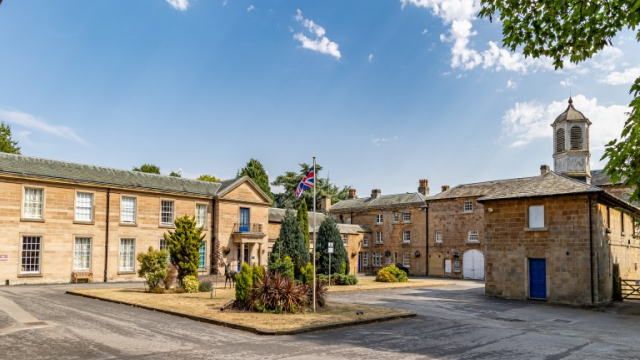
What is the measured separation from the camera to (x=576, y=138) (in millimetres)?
32375

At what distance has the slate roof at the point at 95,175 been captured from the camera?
2938cm

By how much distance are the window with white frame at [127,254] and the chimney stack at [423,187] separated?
30885 mm

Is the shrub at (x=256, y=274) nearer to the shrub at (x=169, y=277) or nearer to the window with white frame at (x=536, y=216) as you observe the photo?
the shrub at (x=169, y=277)

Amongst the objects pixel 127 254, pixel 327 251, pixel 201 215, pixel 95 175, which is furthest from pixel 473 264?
pixel 95 175

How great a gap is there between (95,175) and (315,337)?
25.4 m

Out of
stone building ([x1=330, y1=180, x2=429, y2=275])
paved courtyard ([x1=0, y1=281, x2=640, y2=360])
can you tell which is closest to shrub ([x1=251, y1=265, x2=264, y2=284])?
paved courtyard ([x1=0, y1=281, x2=640, y2=360])

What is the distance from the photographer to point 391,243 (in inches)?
2004

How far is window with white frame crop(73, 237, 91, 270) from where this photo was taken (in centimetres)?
3080

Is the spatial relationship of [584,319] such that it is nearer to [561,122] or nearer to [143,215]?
[561,122]

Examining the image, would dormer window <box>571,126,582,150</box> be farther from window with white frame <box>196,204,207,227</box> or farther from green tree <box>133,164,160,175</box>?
green tree <box>133,164,160,175</box>

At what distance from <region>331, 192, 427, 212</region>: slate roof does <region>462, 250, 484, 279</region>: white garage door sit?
705 cm

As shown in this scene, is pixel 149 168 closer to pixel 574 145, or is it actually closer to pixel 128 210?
pixel 128 210

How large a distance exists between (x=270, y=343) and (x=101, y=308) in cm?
905

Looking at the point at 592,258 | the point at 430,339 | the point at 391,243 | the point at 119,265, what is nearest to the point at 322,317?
the point at 430,339
